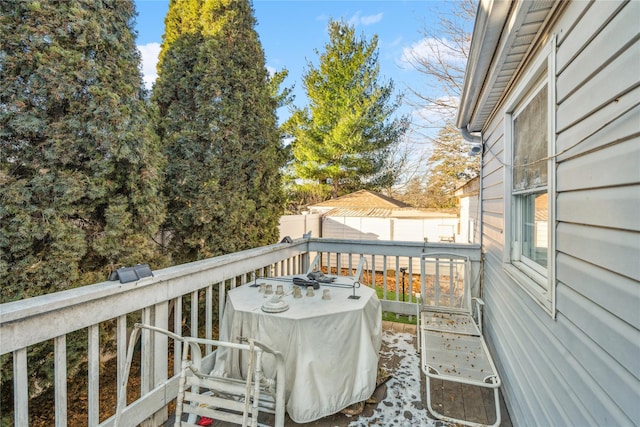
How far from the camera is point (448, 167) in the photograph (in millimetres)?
12547

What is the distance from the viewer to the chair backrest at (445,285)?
136 inches

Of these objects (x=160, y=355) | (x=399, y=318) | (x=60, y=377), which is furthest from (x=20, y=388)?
(x=399, y=318)

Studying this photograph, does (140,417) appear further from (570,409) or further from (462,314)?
(462,314)

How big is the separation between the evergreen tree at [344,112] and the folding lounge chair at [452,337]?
8.73 m

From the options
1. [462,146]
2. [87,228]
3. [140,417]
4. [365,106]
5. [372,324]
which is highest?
[365,106]

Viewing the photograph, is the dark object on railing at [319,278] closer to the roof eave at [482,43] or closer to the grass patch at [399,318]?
the grass patch at [399,318]

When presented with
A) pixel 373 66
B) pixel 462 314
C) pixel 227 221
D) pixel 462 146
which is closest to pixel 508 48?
pixel 462 314

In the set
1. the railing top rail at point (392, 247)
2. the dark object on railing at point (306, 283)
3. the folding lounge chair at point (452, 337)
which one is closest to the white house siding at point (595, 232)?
the folding lounge chair at point (452, 337)

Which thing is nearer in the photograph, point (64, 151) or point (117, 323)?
point (117, 323)

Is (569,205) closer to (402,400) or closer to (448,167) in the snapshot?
(402,400)

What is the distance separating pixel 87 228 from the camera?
2.48m

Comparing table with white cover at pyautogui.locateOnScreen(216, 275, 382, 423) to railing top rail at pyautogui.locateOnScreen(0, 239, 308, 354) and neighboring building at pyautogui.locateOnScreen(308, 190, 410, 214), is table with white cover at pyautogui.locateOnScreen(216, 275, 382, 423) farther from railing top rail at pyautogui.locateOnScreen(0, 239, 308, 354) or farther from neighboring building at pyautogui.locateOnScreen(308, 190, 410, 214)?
neighboring building at pyautogui.locateOnScreen(308, 190, 410, 214)

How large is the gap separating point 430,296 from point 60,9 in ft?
14.7

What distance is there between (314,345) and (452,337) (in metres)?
1.47
